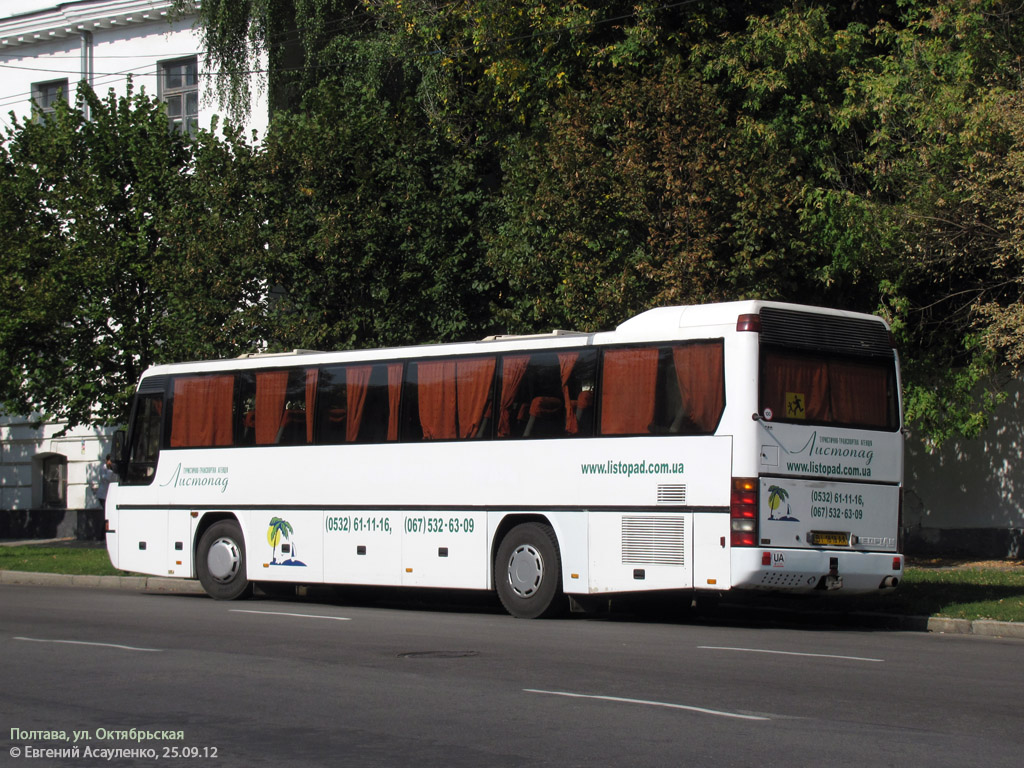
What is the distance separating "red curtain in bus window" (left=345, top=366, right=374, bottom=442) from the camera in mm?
18312

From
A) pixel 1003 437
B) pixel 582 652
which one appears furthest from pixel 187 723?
pixel 1003 437

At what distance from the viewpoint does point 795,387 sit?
14.9 metres

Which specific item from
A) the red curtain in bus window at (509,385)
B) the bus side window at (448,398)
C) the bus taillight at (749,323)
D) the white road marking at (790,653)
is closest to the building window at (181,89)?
the bus side window at (448,398)

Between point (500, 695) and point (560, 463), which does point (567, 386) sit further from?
point (500, 695)

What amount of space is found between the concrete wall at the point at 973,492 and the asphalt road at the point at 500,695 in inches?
401

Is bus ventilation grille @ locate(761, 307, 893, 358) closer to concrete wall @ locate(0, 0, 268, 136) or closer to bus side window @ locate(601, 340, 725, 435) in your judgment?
bus side window @ locate(601, 340, 725, 435)

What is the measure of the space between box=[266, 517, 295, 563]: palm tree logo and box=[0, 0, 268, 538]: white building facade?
17836 millimetres

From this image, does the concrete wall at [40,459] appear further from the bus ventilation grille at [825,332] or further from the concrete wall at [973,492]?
the bus ventilation grille at [825,332]

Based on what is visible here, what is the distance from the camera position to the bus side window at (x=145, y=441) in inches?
817

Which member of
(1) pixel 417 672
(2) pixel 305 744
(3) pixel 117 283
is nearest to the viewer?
(2) pixel 305 744

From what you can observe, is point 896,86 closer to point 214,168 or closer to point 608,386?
point 608,386

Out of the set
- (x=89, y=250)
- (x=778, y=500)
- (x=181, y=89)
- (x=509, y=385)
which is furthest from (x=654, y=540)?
(x=181, y=89)

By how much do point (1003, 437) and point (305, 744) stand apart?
19.7 m

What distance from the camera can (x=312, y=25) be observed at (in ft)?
97.3
